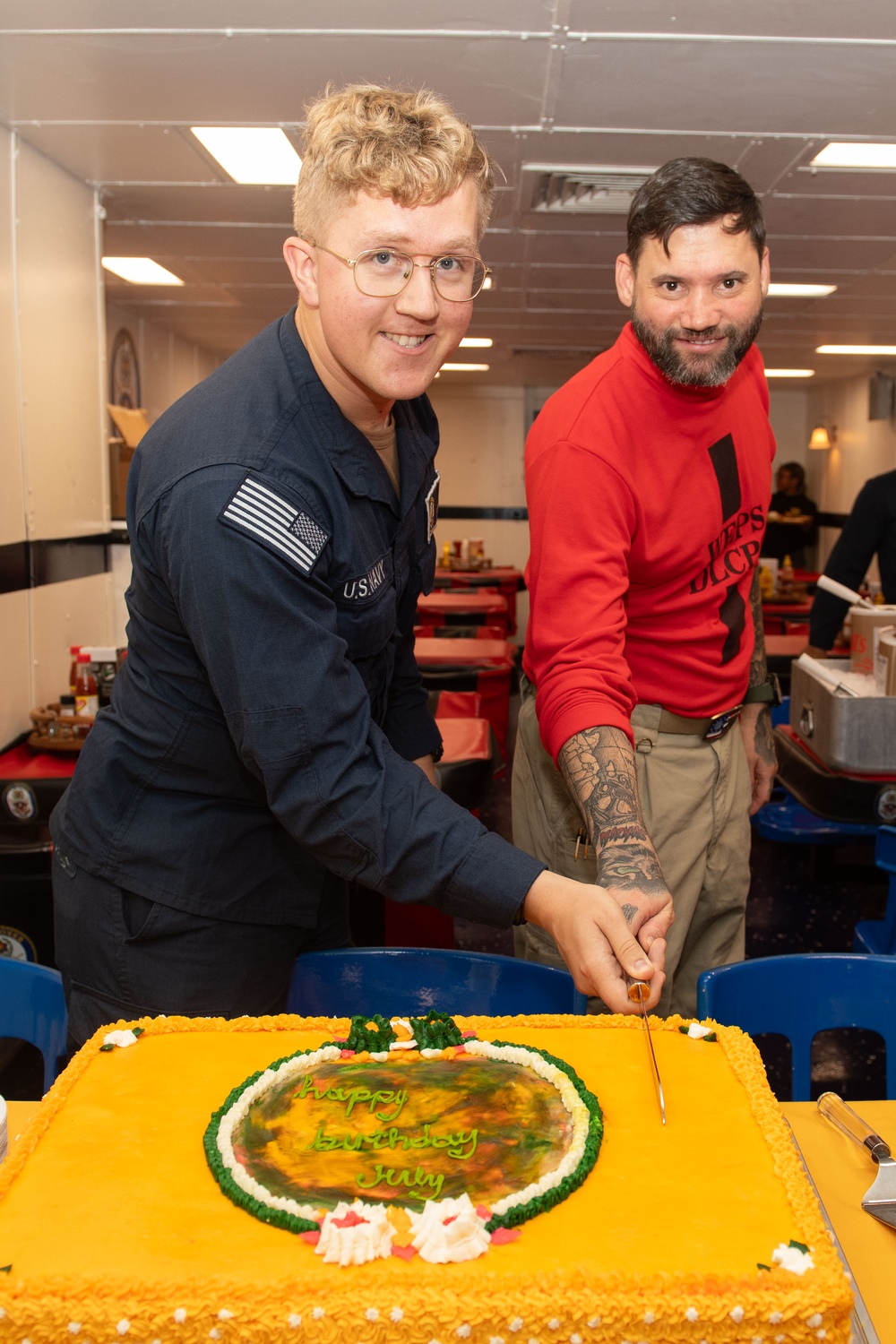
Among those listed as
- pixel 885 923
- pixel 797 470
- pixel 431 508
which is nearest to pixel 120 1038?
pixel 431 508

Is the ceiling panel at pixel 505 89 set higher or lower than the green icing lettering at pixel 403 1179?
higher

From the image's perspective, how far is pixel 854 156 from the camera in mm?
3652

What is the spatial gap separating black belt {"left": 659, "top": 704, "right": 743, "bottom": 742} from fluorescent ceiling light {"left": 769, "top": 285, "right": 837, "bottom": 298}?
4720 millimetres

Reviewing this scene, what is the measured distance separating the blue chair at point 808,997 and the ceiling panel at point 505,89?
2176 mm

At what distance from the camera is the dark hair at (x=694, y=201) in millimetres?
1625

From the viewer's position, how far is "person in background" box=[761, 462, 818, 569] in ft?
36.2

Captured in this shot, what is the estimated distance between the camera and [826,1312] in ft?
2.59

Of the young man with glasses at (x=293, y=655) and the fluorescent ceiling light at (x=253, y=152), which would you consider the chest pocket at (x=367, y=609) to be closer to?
the young man with glasses at (x=293, y=655)

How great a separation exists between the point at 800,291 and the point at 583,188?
2.45m

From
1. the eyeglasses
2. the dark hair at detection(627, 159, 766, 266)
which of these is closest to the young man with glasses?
the eyeglasses

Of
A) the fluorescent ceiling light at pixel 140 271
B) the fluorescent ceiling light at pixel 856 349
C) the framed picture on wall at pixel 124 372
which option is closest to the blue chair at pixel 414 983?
the fluorescent ceiling light at pixel 140 271

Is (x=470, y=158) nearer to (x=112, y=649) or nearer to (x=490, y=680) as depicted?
(x=112, y=649)

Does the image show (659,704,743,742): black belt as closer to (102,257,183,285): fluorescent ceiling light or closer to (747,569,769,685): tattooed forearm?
(747,569,769,685): tattooed forearm

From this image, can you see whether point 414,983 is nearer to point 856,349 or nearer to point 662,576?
point 662,576
